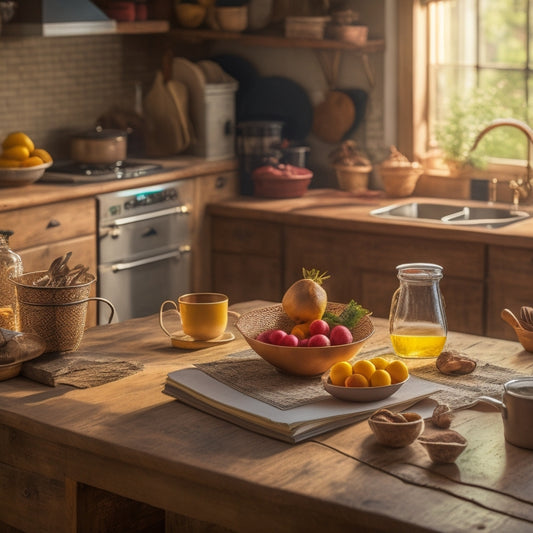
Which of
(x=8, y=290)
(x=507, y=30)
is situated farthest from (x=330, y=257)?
(x=507, y=30)

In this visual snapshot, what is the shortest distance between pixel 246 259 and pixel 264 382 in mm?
2775

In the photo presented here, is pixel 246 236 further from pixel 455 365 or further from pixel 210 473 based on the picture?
pixel 210 473

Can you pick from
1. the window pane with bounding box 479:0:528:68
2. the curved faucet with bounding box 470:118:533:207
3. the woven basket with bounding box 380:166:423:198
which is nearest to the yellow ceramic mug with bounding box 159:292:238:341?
the curved faucet with bounding box 470:118:533:207

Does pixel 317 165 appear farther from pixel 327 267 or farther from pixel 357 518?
pixel 357 518

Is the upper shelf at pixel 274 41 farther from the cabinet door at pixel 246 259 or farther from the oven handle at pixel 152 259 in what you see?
the oven handle at pixel 152 259

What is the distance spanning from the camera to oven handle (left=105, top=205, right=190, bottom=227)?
4.72 meters

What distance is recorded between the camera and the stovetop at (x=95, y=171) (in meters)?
4.70

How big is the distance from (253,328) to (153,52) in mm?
3623

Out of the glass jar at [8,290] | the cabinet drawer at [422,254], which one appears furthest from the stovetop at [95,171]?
the glass jar at [8,290]

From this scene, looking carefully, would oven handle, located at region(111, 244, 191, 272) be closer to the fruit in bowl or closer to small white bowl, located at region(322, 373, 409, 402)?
the fruit in bowl

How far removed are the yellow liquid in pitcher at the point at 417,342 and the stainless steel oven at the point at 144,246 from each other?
2.30m

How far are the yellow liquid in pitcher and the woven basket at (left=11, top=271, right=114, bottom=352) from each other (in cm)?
72

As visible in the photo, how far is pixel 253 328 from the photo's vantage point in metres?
2.51

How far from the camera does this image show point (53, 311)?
2.49 metres
